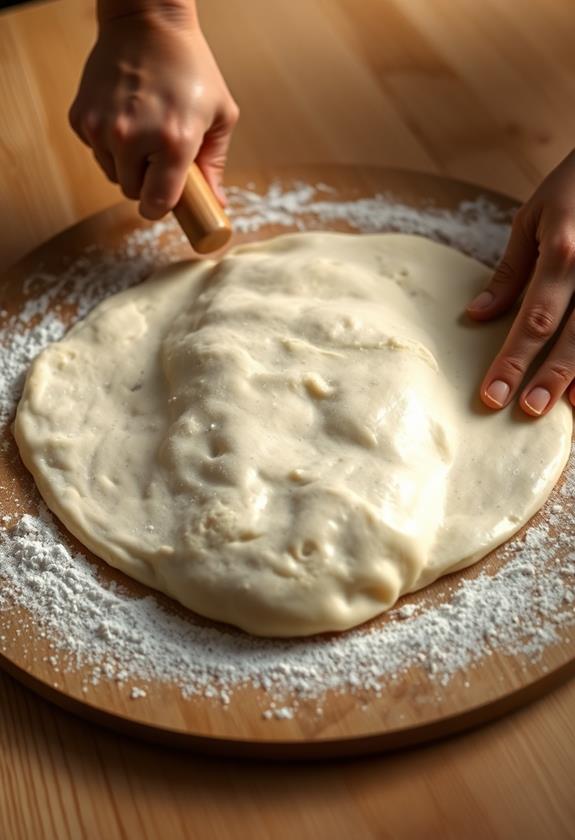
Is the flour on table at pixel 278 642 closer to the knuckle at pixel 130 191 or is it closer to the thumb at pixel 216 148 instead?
the knuckle at pixel 130 191

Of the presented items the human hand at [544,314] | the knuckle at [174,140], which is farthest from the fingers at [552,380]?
the knuckle at [174,140]

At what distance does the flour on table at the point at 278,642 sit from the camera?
3.65ft

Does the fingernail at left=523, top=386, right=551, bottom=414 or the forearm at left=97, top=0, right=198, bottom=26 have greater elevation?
the forearm at left=97, top=0, right=198, bottom=26

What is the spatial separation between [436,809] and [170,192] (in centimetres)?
97

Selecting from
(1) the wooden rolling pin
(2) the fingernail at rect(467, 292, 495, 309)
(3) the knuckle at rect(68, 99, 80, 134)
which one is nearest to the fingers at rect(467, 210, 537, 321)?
(2) the fingernail at rect(467, 292, 495, 309)

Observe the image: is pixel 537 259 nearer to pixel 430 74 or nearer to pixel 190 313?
pixel 190 313

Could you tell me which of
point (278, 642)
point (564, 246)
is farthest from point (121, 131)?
point (278, 642)

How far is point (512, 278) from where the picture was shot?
1.46m

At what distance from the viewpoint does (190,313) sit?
4.93ft

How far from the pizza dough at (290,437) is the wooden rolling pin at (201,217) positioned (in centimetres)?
5

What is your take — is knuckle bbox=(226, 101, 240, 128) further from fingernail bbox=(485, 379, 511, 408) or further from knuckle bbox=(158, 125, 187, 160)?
fingernail bbox=(485, 379, 511, 408)

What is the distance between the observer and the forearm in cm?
157

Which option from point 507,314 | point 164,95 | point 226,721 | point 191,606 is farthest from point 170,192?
point 226,721

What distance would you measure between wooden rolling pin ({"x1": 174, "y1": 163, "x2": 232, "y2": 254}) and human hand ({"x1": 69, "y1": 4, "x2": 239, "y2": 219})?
22 mm
